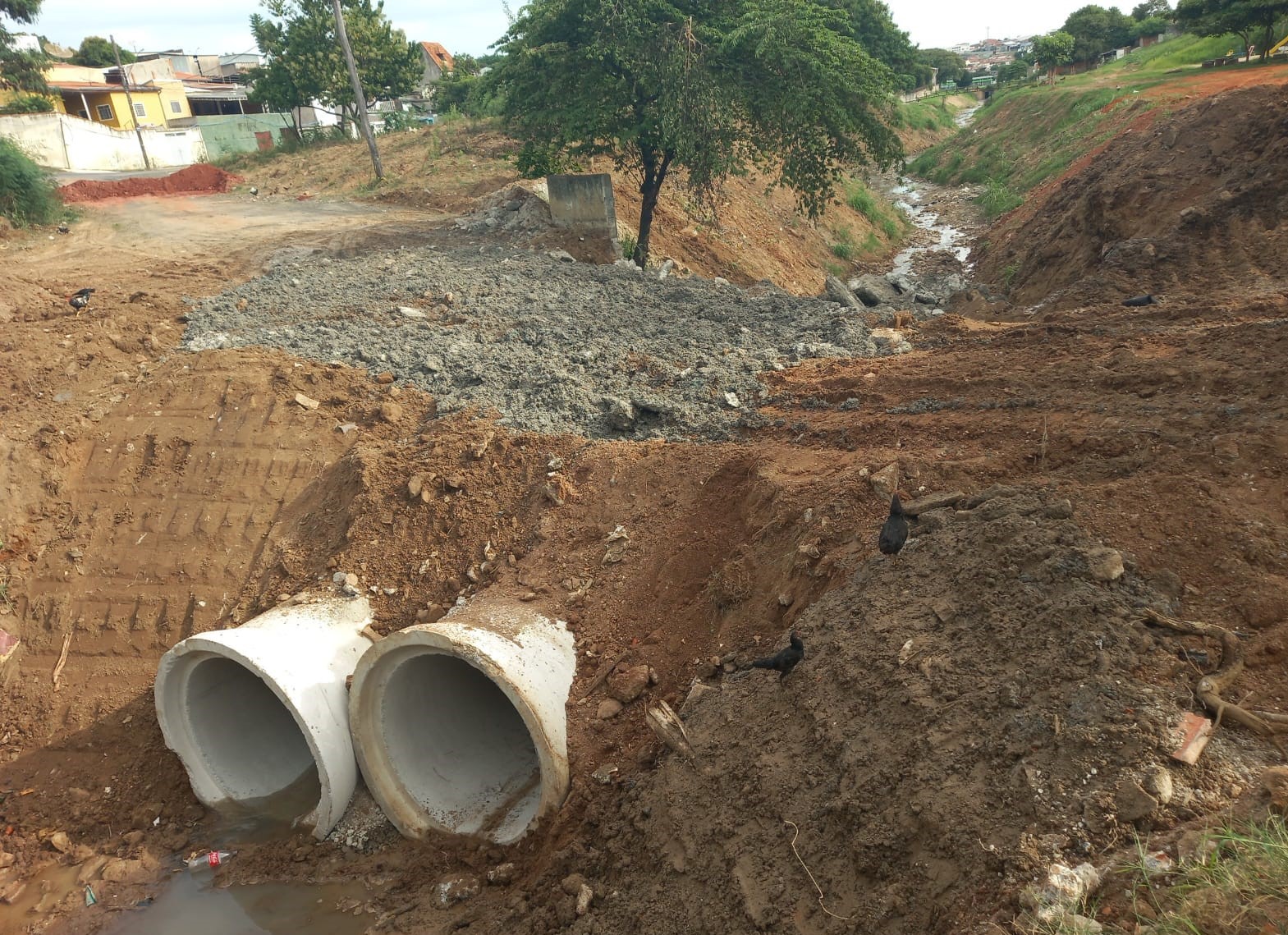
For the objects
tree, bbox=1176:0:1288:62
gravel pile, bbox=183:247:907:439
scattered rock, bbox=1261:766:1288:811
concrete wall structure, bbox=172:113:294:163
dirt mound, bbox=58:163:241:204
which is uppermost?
concrete wall structure, bbox=172:113:294:163

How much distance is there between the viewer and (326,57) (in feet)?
91.1

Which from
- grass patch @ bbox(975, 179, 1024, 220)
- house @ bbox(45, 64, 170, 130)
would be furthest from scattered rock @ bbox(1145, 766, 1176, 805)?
house @ bbox(45, 64, 170, 130)

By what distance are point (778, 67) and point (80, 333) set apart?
992 cm

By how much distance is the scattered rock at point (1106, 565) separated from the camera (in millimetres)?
4113

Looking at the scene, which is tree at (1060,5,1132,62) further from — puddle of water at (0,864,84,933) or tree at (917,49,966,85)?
puddle of water at (0,864,84,933)

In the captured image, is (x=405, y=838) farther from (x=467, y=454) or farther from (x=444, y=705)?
(x=467, y=454)

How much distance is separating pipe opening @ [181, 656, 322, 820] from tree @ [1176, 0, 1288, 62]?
27.8 meters

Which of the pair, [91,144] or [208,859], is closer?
[208,859]

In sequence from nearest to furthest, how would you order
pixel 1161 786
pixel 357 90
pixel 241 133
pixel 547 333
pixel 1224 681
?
pixel 1161 786, pixel 1224 681, pixel 547 333, pixel 357 90, pixel 241 133

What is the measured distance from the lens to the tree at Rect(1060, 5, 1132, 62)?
4494 cm

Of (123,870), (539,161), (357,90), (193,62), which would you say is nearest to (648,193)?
(539,161)

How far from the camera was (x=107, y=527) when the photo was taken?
8.37 meters

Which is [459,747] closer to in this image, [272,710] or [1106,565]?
[272,710]

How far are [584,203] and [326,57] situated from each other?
732 inches
